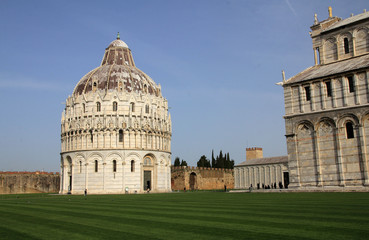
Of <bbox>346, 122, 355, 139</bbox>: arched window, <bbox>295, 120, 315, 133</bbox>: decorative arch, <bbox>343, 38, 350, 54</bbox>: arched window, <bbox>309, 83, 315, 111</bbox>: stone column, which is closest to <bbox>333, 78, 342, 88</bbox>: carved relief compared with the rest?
<bbox>309, 83, 315, 111</bbox>: stone column

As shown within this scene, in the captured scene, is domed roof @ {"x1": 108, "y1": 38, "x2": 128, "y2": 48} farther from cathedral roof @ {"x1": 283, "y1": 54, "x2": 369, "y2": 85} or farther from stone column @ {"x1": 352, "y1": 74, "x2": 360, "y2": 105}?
stone column @ {"x1": 352, "y1": 74, "x2": 360, "y2": 105}

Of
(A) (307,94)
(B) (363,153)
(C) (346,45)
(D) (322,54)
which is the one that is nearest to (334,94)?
(A) (307,94)

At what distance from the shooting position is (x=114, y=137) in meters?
63.9

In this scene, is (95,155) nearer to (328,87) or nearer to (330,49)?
(328,87)

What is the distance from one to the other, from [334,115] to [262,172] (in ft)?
141

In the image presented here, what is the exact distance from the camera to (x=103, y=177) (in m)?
63.0

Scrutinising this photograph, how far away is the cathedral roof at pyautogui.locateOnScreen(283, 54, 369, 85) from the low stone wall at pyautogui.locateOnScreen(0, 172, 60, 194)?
187ft

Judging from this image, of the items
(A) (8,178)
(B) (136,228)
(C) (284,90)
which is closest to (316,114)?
(C) (284,90)

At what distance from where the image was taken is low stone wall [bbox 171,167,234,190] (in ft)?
267

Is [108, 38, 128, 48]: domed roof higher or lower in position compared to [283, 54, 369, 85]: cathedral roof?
higher

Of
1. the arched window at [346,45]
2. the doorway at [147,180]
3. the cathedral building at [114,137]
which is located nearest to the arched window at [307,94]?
the arched window at [346,45]

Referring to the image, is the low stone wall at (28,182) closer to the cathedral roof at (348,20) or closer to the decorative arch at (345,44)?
the cathedral roof at (348,20)

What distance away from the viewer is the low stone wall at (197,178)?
81.2 m

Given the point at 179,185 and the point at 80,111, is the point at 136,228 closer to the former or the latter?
the point at 80,111
